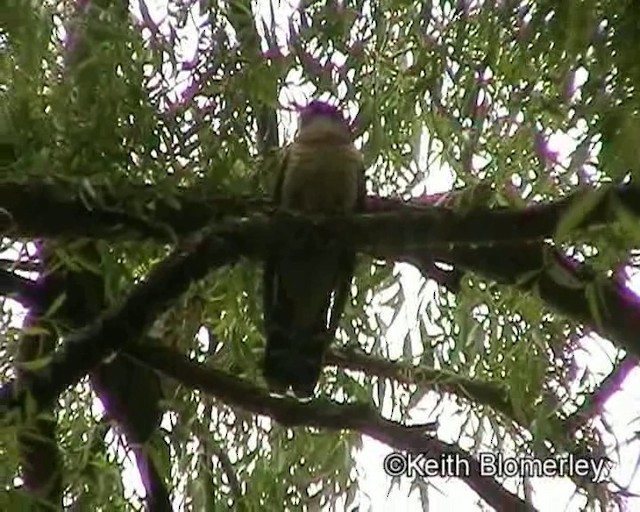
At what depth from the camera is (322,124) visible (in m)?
1.46

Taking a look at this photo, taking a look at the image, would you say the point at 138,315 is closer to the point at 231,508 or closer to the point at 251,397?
the point at 251,397

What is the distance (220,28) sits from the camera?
1166 millimetres

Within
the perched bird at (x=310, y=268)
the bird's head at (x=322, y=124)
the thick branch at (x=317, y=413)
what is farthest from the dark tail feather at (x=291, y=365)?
the bird's head at (x=322, y=124)

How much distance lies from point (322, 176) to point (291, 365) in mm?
309

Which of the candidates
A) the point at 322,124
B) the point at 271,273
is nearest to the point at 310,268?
the point at 271,273

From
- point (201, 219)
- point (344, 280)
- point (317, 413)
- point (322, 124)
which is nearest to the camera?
point (201, 219)

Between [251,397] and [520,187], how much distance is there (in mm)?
338

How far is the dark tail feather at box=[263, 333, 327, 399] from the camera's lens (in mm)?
1343

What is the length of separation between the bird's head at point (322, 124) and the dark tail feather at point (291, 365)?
10.1 inches

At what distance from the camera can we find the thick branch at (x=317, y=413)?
1173mm

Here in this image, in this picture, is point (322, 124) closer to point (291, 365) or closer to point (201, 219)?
point (291, 365)

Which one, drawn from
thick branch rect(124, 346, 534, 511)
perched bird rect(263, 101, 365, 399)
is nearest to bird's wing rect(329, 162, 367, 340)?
perched bird rect(263, 101, 365, 399)

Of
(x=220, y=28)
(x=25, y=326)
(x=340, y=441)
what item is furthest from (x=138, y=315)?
(x=340, y=441)

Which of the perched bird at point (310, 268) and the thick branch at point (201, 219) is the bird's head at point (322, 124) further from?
the thick branch at point (201, 219)
